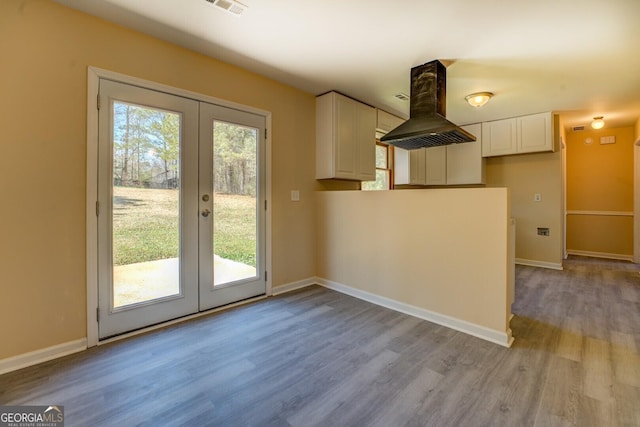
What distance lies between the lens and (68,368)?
1881 millimetres

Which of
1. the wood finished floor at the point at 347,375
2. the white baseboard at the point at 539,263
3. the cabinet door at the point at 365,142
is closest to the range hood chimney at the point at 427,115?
the cabinet door at the point at 365,142

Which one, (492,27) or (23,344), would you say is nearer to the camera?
(23,344)

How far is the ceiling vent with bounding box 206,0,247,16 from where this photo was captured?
199cm

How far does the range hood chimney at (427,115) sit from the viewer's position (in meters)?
2.62

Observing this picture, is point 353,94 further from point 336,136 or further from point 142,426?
point 142,426

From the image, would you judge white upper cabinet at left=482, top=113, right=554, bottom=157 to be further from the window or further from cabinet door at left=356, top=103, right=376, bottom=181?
cabinet door at left=356, top=103, right=376, bottom=181

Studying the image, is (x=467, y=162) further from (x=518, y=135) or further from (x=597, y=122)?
(x=597, y=122)

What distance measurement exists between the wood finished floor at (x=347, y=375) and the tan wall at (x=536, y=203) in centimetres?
217

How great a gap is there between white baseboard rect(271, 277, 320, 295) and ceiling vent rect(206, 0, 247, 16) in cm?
271

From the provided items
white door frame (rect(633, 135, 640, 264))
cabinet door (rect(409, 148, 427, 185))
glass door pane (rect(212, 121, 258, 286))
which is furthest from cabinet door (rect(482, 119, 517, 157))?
glass door pane (rect(212, 121, 258, 286))

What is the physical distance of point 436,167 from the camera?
5371 millimetres

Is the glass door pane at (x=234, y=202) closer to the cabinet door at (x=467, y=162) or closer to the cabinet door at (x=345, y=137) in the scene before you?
the cabinet door at (x=345, y=137)

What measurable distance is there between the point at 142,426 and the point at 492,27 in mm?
3521

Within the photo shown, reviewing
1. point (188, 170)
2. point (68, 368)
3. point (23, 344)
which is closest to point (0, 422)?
point (68, 368)
